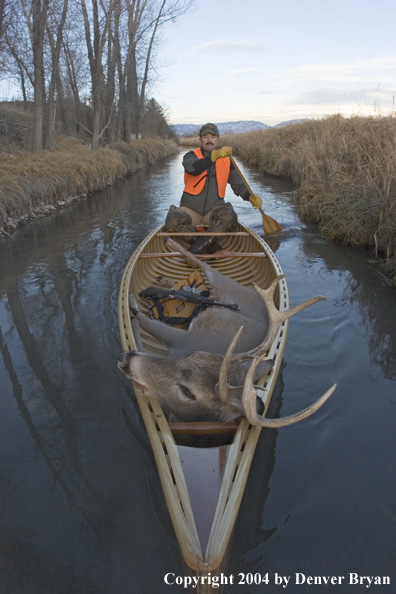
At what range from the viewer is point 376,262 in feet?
25.5

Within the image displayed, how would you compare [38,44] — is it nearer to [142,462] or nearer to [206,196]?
[206,196]

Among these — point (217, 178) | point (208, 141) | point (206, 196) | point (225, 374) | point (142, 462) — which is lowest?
point (142, 462)

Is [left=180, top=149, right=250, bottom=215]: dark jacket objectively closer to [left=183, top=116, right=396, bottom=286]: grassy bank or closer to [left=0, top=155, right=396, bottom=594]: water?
[left=0, top=155, right=396, bottom=594]: water

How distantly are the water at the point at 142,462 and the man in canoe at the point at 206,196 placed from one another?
152 centimetres

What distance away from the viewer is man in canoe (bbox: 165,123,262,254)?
6852 mm

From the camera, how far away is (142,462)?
11.2 ft

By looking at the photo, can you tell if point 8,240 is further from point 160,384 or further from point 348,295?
point 160,384

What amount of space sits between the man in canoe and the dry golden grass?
87.2 inches

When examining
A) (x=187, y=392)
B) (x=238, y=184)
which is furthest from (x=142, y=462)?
(x=238, y=184)

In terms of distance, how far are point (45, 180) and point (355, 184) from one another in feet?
27.6

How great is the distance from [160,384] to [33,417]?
1.74 meters

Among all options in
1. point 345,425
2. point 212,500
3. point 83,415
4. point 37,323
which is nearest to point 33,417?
point 83,415

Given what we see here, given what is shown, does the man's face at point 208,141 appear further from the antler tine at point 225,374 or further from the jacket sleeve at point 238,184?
the antler tine at point 225,374

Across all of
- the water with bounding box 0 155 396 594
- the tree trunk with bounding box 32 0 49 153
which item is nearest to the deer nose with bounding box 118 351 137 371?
the water with bounding box 0 155 396 594
